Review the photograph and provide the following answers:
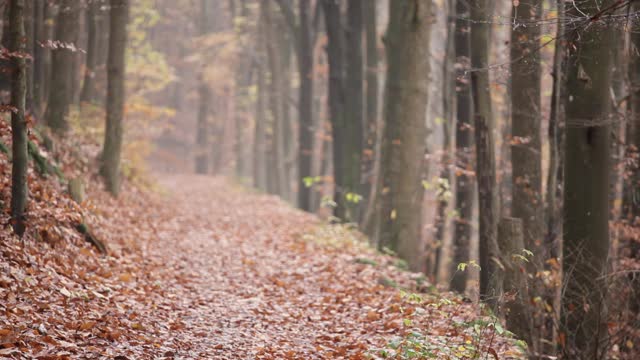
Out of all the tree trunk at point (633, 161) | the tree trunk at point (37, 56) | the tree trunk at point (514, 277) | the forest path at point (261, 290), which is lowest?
the forest path at point (261, 290)

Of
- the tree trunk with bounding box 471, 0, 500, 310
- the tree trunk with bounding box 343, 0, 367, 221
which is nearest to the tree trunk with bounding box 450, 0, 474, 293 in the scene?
the tree trunk with bounding box 471, 0, 500, 310

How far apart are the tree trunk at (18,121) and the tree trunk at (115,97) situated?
7.57m

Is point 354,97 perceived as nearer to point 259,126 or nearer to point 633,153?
point 633,153

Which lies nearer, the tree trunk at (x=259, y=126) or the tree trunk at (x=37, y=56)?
the tree trunk at (x=37, y=56)

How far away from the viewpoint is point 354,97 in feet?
60.8

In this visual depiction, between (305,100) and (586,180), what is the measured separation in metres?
16.1

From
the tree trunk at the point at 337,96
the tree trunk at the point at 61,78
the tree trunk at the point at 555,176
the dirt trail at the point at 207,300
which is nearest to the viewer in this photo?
the dirt trail at the point at 207,300

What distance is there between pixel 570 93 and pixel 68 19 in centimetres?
1073

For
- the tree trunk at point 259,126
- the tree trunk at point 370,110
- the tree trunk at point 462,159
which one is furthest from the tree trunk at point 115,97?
the tree trunk at point 259,126

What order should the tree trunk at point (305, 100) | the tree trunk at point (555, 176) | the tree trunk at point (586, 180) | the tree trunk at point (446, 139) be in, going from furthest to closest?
the tree trunk at point (305, 100)
the tree trunk at point (446, 139)
the tree trunk at point (555, 176)
the tree trunk at point (586, 180)

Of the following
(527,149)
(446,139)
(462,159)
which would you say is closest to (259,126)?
(446,139)

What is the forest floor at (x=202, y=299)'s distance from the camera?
21.4 ft

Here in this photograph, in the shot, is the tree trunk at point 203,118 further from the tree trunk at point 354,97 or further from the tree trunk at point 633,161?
the tree trunk at point 633,161

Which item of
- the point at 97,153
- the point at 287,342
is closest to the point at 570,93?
the point at 287,342
